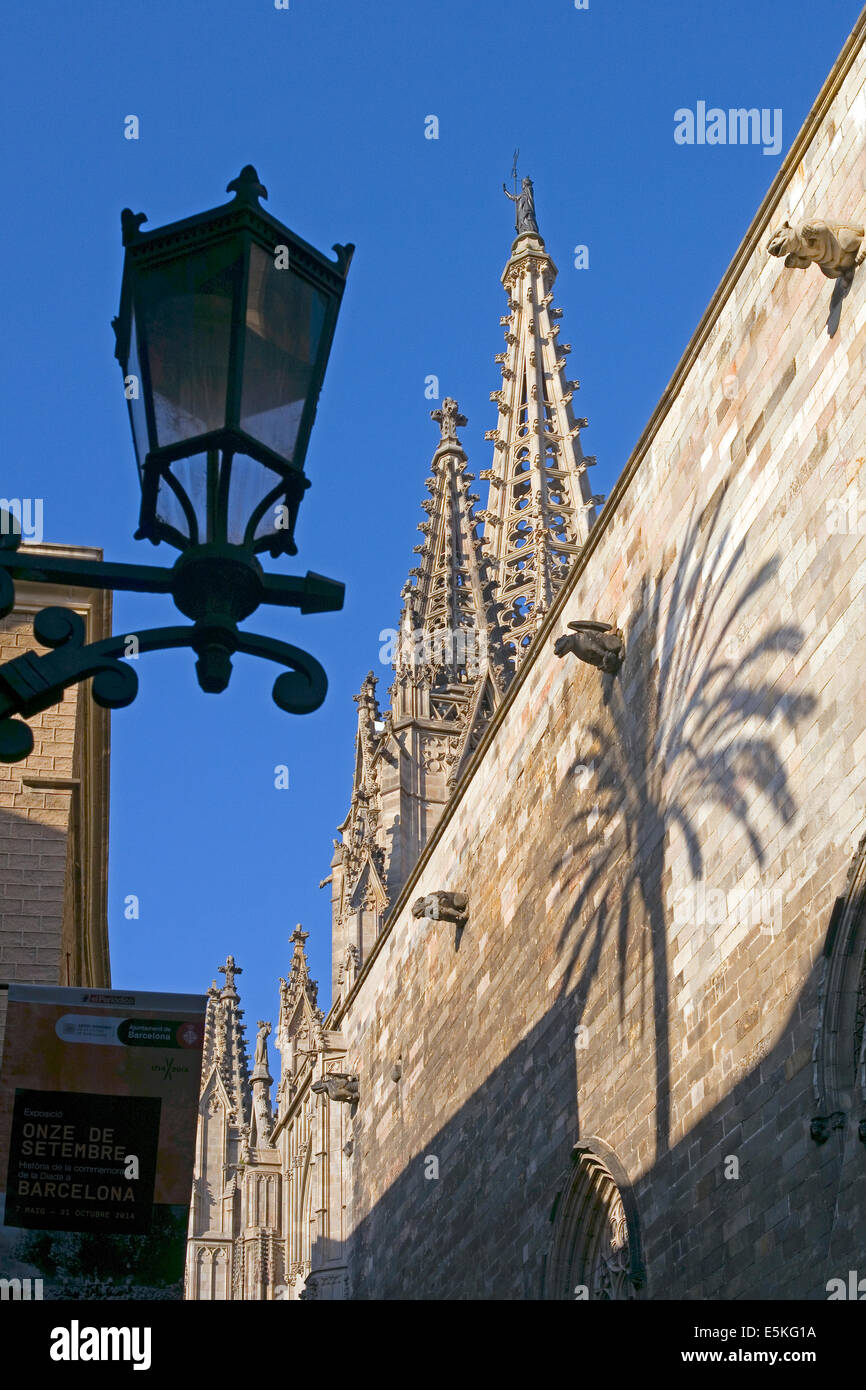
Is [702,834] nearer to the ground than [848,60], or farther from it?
nearer to the ground

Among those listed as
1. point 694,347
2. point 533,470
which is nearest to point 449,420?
point 533,470

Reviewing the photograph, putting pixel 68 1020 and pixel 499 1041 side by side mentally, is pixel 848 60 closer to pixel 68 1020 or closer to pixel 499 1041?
pixel 68 1020

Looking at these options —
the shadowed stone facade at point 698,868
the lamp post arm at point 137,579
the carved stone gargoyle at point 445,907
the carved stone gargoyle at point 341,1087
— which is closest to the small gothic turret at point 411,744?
the carved stone gargoyle at point 341,1087

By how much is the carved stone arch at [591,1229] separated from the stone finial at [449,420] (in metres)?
35.5

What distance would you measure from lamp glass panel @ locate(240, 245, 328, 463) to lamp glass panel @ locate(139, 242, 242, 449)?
0.06m

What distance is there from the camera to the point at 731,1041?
11.9 m

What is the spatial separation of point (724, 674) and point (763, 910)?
183cm

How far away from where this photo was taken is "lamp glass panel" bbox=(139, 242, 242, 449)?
4848mm

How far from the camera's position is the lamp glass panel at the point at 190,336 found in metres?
4.85

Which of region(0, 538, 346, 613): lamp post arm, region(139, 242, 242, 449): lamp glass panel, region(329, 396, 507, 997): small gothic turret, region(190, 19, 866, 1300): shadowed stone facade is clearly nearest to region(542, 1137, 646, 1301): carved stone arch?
region(190, 19, 866, 1300): shadowed stone facade

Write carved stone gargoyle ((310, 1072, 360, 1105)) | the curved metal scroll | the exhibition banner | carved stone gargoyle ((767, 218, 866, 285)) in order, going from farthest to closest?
carved stone gargoyle ((310, 1072, 360, 1105)) → carved stone gargoyle ((767, 218, 866, 285)) → the exhibition banner → the curved metal scroll

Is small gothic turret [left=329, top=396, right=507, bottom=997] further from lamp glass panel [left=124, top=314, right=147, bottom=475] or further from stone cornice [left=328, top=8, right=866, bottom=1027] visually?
lamp glass panel [left=124, top=314, right=147, bottom=475]

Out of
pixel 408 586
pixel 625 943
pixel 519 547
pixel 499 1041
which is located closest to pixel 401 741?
pixel 408 586

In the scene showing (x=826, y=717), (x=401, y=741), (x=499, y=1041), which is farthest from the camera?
(x=401, y=741)
